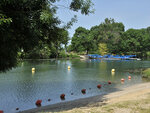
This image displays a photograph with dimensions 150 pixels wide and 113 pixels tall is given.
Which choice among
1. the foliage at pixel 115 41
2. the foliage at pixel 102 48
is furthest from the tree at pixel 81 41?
the foliage at pixel 102 48

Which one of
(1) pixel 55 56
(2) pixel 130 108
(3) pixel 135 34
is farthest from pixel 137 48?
(2) pixel 130 108

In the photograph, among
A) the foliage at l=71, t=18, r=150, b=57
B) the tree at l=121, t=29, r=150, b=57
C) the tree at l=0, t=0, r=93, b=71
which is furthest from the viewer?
the foliage at l=71, t=18, r=150, b=57

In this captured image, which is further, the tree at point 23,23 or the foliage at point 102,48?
the foliage at point 102,48

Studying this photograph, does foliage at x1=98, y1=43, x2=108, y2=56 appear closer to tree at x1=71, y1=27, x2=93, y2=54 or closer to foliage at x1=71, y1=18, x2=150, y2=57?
foliage at x1=71, y1=18, x2=150, y2=57

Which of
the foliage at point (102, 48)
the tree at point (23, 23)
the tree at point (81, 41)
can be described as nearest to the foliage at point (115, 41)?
the tree at point (81, 41)

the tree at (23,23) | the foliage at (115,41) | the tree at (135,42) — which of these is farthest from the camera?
the foliage at (115,41)

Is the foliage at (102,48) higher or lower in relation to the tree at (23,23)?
higher

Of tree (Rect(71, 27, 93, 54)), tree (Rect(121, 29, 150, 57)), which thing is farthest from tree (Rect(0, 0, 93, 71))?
tree (Rect(121, 29, 150, 57))

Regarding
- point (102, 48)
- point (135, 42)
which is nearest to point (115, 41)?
point (102, 48)

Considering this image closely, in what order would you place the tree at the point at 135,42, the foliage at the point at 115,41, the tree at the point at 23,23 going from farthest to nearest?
1. the foliage at the point at 115,41
2. the tree at the point at 135,42
3. the tree at the point at 23,23

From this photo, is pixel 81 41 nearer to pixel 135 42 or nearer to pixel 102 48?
pixel 102 48

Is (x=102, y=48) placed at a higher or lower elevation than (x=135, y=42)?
lower

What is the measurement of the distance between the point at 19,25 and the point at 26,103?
7704 mm

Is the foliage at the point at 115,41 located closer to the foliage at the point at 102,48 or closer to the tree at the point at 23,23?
the foliage at the point at 102,48
